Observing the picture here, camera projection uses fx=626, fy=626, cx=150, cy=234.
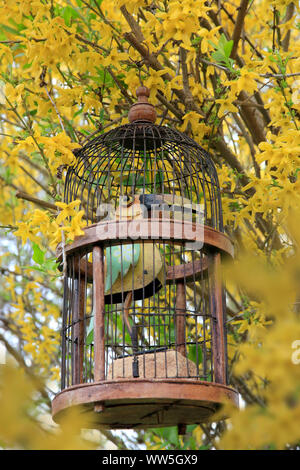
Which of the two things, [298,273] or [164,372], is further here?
[164,372]

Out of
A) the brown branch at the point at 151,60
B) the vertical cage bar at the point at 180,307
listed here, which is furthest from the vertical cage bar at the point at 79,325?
the brown branch at the point at 151,60

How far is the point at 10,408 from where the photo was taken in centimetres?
71

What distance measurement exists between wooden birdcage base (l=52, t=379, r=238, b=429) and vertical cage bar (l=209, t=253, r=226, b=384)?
12 centimetres

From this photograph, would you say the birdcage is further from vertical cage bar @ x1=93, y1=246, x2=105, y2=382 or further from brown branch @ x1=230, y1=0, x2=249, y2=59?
brown branch @ x1=230, y1=0, x2=249, y2=59

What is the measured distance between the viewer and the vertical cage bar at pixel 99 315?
1.84 metres

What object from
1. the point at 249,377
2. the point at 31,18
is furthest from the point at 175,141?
the point at 249,377

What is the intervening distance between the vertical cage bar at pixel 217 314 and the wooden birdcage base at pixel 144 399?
4.6 inches

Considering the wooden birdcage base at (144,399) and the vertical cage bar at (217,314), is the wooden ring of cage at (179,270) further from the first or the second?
the wooden birdcage base at (144,399)

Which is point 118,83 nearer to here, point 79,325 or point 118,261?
point 118,261

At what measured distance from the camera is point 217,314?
207 centimetres

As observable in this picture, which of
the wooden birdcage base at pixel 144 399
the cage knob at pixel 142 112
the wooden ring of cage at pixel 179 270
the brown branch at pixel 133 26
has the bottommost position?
the wooden birdcage base at pixel 144 399
